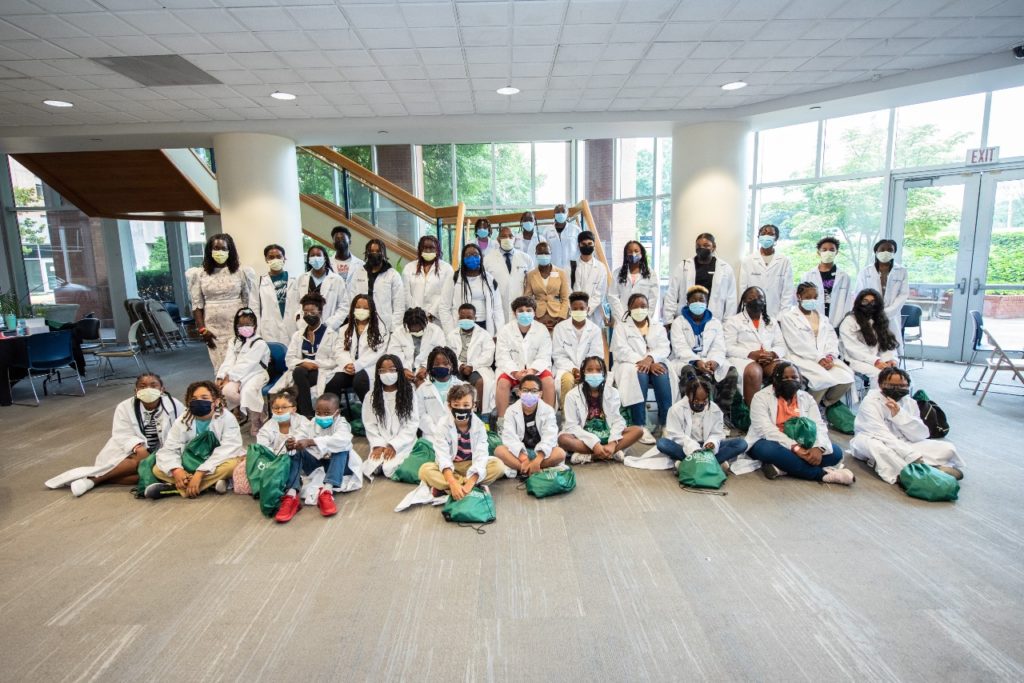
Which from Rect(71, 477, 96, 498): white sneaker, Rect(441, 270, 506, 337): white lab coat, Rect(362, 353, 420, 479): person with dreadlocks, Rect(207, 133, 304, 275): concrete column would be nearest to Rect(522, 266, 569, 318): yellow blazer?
Rect(441, 270, 506, 337): white lab coat

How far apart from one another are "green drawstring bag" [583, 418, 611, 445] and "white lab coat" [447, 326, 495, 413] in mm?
985

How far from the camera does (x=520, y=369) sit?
4.96 m

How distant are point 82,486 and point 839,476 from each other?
546cm

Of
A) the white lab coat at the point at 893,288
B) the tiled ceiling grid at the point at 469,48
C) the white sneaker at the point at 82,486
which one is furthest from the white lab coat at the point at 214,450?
the white lab coat at the point at 893,288

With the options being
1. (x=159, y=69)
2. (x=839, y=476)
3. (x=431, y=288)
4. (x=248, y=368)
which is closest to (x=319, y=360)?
(x=248, y=368)

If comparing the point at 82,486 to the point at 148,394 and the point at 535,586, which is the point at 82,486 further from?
the point at 535,586

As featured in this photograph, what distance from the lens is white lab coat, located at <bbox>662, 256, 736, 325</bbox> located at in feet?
18.8

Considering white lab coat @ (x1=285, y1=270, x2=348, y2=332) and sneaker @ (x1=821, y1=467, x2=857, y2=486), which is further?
white lab coat @ (x1=285, y1=270, x2=348, y2=332)

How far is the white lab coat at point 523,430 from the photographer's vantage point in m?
3.96

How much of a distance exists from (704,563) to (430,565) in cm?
146

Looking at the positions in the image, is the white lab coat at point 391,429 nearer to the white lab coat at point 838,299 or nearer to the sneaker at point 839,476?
the sneaker at point 839,476

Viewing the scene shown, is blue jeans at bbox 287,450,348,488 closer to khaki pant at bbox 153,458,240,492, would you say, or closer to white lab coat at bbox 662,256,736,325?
khaki pant at bbox 153,458,240,492

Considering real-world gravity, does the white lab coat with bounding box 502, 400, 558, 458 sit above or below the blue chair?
below

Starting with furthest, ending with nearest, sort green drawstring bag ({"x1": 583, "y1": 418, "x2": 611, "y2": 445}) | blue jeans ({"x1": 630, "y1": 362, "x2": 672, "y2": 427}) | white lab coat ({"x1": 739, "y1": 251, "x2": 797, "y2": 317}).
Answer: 1. white lab coat ({"x1": 739, "y1": 251, "x2": 797, "y2": 317})
2. blue jeans ({"x1": 630, "y1": 362, "x2": 672, "y2": 427})
3. green drawstring bag ({"x1": 583, "y1": 418, "x2": 611, "y2": 445})
